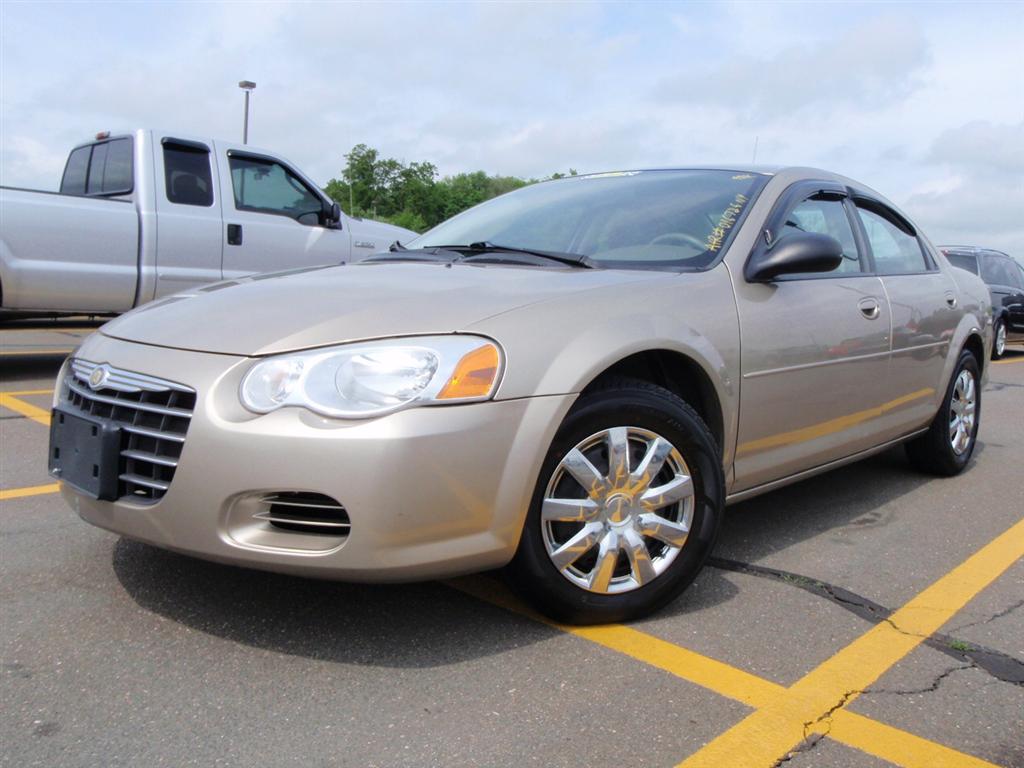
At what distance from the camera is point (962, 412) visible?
4.98m

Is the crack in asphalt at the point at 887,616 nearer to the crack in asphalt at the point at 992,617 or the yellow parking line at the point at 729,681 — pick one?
the crack in asphalt at the point at 992,617

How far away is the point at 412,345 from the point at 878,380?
7.62 ft

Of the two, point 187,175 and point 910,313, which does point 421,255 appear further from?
point 187,175

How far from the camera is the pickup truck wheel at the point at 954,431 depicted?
4.78m

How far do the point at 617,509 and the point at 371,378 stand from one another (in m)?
0.83

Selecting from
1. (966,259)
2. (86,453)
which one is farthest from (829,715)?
(966,259)

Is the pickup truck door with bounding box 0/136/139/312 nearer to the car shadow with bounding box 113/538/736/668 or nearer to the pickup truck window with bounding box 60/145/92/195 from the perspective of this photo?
the pickup truck window with bounding box 60/145/92/195

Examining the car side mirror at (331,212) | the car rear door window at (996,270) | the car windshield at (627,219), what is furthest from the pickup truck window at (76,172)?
the car rear door window at (996,270)

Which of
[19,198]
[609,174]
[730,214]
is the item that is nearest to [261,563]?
[730,214]

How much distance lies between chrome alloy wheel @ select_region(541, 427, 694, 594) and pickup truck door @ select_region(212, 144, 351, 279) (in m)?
5.95

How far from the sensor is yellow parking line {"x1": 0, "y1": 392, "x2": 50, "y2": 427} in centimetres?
571

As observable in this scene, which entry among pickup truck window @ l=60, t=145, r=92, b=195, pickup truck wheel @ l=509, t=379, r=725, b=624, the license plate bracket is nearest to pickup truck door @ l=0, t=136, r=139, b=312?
pickup truck window @ l=60, t=145, r=92, b=195

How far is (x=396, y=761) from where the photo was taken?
207 centimetres

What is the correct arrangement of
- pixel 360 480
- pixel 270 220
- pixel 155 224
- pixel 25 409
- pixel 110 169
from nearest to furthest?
pixel 360 480
pixel 25 409
pixel 155 224
pixel 110 169
pixel 270 220
